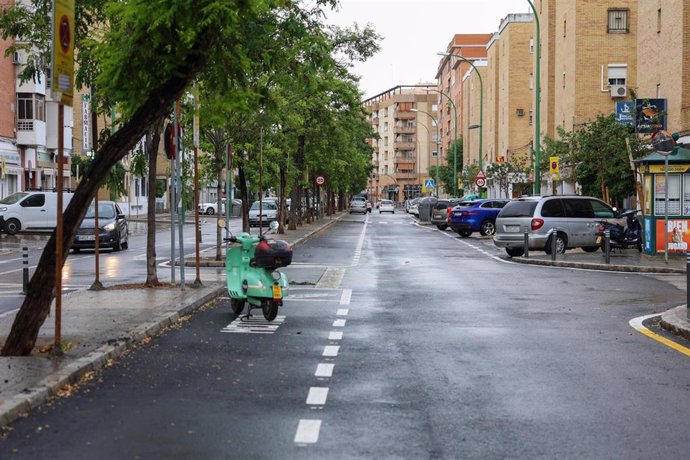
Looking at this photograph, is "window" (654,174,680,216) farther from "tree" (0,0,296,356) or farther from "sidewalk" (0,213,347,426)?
"tree" (0,0,296,356)

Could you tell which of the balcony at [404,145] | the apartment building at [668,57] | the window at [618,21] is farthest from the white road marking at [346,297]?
the balcony at [404,145]

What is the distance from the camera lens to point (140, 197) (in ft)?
265

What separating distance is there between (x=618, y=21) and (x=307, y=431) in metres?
50.1

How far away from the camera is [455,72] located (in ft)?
411

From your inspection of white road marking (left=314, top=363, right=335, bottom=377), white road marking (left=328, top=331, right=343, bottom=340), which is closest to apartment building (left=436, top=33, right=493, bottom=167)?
white road marking (left=328, top=331, right=343, bottom=340)

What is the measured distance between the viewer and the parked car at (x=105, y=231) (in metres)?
30.8

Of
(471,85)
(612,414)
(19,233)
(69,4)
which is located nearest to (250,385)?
(612,414)

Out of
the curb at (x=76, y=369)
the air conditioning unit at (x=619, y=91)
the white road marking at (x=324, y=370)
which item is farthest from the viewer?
the air conditioning unit at (x=619, y=91)

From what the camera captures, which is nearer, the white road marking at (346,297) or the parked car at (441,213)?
the white road marking at (346,297)

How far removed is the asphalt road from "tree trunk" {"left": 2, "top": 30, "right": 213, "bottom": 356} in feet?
3.01

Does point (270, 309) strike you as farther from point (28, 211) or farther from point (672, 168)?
point (28, 211)

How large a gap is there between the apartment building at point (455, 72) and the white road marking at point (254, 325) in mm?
104098

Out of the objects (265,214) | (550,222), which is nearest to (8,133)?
(265,214)

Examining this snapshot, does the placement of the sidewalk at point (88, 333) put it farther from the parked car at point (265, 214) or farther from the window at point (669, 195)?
the parked car at point (265, 214)
